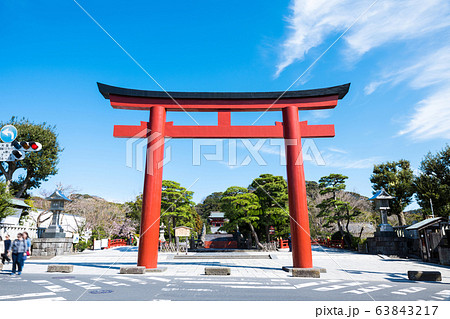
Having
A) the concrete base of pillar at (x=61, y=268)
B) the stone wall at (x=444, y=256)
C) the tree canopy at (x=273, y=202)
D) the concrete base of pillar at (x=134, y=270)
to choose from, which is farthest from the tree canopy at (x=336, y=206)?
the concrete base of pillar at (x=61, y=268)

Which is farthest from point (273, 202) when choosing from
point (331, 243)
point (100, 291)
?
point (100, 291)

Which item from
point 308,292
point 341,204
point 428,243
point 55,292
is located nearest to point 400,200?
point 341,204

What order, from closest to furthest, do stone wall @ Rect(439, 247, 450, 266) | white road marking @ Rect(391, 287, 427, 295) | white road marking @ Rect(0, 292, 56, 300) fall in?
1. white road marking @ Rect(0, 292, 56, 300)
2. white road marking @ Rect(391, 287, 427, 295)
3. stone wall @ Rect(439, 247, 450, 266)

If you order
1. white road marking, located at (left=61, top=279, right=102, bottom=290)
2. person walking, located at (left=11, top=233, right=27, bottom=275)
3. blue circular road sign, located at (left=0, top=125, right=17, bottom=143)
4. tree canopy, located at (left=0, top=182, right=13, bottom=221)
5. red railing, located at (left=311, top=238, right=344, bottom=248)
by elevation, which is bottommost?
red railing, located at (left=311, top=238, right=344, bottom=248)

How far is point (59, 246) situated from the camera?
54.9 ft

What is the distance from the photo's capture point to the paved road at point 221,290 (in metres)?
5.73

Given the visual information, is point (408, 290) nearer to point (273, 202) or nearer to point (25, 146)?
point (25, 146)

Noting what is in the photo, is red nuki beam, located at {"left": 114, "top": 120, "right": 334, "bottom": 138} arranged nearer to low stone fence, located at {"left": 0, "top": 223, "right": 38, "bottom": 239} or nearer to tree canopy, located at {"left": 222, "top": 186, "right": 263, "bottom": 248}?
low stone fence, located at {"left": 0, "top": 223, "right": 38, "bottom": 239}

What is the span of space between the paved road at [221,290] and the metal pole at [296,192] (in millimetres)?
1714

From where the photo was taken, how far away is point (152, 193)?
33.9ft

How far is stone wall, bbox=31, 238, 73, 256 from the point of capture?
648 inches

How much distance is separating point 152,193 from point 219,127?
12.8ft

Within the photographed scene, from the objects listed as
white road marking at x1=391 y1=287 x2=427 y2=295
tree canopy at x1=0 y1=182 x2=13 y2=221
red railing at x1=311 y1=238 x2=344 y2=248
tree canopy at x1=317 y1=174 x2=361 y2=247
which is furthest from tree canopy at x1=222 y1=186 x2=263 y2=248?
white road marking at x1=391 y1=287 x2=427 y2=295

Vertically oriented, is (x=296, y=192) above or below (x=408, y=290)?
above
